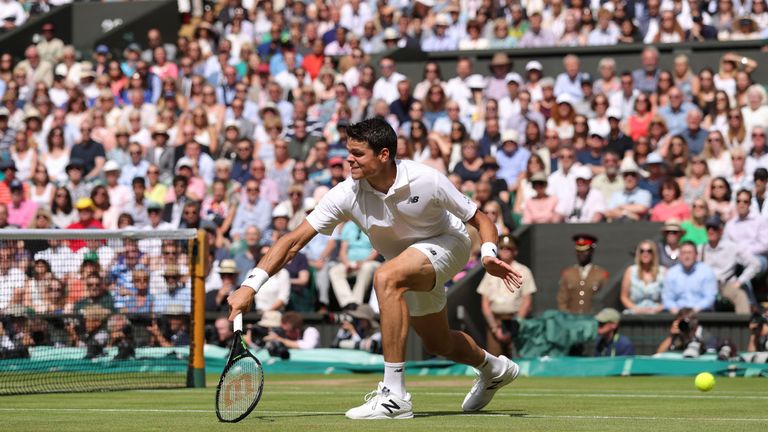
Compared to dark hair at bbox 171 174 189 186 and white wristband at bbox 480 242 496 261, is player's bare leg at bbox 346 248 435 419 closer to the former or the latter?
white wristband at bbox 480 242 496 261

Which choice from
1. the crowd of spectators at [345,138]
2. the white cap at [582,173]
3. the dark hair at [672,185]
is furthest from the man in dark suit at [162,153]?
the dark hair at [672,185]

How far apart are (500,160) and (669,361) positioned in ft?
19.5

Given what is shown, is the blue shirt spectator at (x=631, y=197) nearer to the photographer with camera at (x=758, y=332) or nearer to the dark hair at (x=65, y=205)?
the photographer with camera at (x=758, y=332)

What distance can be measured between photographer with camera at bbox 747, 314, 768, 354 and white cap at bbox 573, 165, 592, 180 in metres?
3.97

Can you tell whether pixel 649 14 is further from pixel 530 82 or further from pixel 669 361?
pixel 669 361

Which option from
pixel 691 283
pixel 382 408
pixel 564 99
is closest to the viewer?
pixel 382 408

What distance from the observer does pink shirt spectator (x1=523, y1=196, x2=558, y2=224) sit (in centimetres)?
2011

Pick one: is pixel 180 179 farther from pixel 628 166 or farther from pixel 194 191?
pixel 628 166

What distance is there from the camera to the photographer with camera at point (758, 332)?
1656cm

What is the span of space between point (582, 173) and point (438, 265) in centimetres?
1100

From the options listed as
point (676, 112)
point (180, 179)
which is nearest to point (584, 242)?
point (676, 112)

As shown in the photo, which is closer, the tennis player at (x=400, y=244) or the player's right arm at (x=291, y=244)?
the player's right arm at (x=291, y=244)

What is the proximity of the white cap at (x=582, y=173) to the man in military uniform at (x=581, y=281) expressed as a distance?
1467mm

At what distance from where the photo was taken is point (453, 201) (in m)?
9.53
